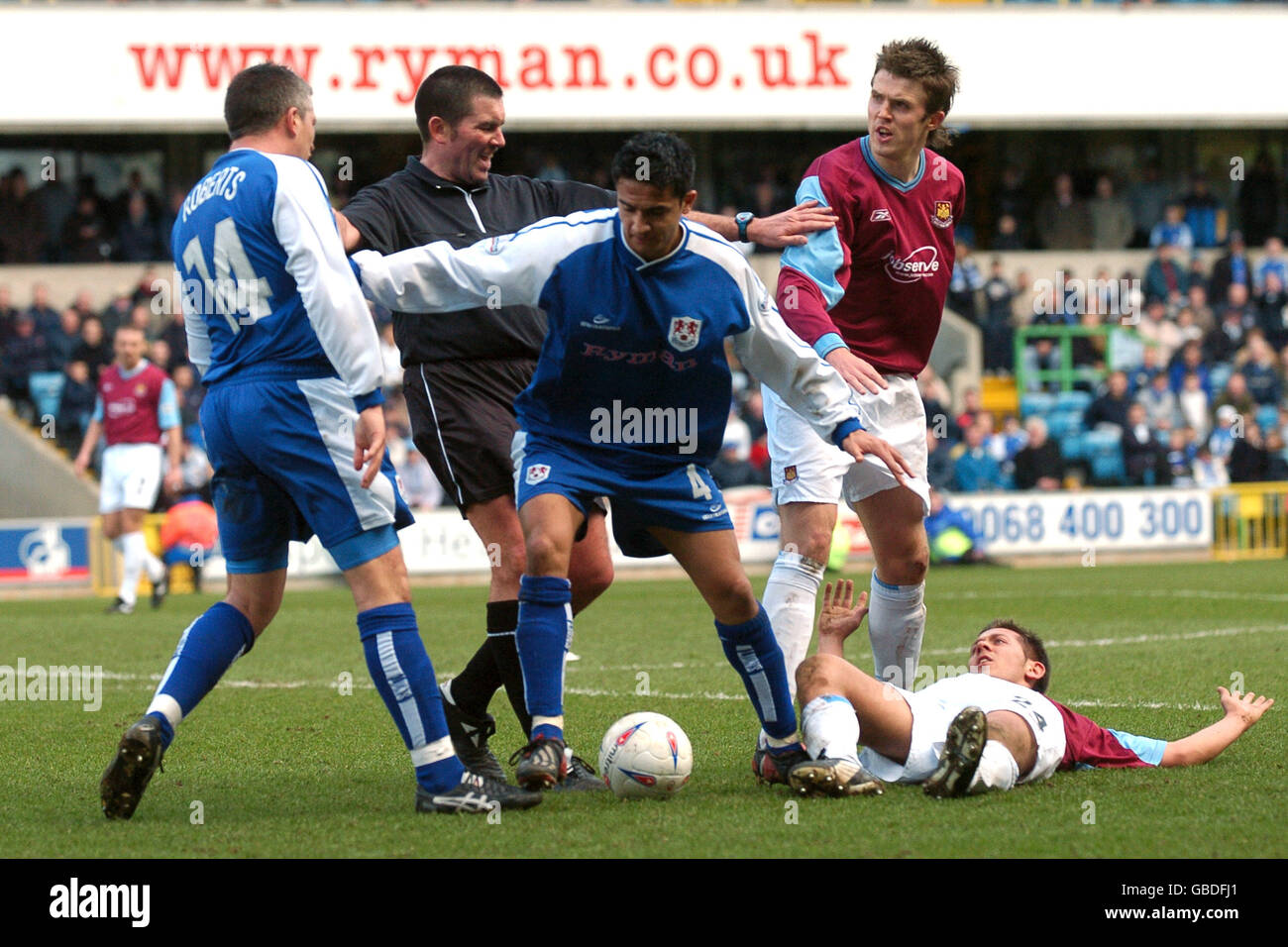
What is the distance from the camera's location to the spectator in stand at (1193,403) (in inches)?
878

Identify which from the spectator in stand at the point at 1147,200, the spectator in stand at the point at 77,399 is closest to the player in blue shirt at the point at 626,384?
the spectator in stand at the point at 77,399

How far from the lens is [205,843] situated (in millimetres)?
4367

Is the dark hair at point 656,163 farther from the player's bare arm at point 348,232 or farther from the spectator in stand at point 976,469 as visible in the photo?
the spectator in stand at point 976,469

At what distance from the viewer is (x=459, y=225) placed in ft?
18.9

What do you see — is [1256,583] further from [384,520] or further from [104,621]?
[384,520]

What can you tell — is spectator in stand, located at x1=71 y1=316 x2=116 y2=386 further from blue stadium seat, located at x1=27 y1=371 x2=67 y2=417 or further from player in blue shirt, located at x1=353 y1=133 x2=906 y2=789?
player in blue shirt, located at x1=353 y1=133 x2=906 y2=789

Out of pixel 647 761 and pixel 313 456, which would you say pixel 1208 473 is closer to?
pixel 647 761

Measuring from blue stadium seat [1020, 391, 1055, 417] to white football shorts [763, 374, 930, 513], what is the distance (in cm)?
1671

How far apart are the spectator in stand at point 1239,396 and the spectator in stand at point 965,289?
3631 millimetres

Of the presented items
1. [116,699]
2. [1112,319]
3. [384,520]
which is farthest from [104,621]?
[1112,319]

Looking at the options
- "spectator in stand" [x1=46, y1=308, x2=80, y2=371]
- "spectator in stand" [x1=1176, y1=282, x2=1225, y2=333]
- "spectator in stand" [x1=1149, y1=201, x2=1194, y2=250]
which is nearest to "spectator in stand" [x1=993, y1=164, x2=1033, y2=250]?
"spectator in stand" [x1=1149, y1=201, x2=1194, y2=250]

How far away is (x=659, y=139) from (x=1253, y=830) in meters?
2.44

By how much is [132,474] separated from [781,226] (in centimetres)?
934

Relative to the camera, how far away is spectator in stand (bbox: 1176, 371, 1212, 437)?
73.2 ft
